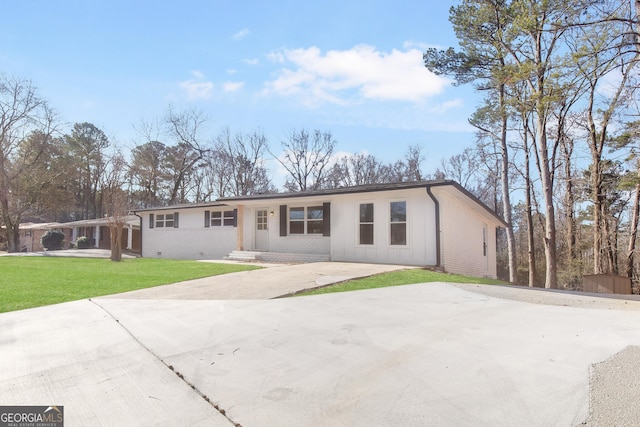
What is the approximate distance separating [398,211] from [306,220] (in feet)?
13.8

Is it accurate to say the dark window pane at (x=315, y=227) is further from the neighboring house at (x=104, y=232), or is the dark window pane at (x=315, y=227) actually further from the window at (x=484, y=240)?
the neighboring house at (x=104, y=232)

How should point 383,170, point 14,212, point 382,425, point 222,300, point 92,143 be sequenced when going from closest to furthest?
point 382,425, point 222,300, point 14,212, point 383,170, point 92,143

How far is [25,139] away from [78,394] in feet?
113

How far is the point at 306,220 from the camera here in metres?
15.1

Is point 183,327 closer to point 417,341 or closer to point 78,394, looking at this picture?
point 78,394

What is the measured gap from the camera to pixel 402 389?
2.62 meters

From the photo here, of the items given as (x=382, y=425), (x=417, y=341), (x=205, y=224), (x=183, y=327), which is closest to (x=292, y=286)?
(x=183, y=327)

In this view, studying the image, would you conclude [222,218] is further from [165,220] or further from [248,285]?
[248,285]

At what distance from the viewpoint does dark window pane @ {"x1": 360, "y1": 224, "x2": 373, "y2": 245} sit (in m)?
13.1

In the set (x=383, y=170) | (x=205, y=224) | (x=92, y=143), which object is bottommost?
(x=205, y=224)

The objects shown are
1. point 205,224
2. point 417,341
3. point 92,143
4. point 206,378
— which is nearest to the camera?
point 206,378

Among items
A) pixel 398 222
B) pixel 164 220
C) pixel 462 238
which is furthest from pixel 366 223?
pixel 164 220

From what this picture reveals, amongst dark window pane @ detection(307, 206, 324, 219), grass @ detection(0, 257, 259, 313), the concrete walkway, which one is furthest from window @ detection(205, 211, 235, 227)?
the concrete walkway

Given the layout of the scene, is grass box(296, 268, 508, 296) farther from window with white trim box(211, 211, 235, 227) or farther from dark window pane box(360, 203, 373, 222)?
window with white trim box(211, 211, 235, 227)
